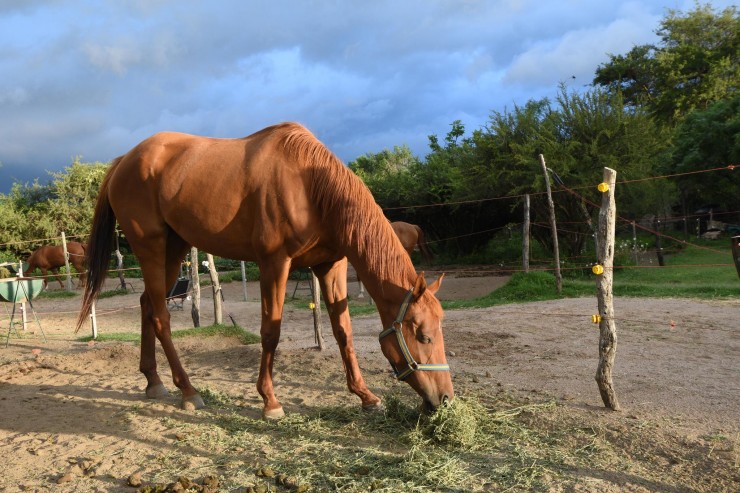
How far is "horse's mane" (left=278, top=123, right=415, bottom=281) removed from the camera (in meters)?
3.75

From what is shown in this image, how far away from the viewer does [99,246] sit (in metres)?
5.18

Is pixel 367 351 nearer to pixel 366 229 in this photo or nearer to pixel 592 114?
pixel 366 229

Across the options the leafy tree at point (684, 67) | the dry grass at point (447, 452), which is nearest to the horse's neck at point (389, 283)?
the dry grass at point (447, 452)

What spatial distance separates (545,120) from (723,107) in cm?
792

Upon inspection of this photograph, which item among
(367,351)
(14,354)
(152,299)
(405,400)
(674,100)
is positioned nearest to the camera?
(405,400)

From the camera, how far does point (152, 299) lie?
4.65 m

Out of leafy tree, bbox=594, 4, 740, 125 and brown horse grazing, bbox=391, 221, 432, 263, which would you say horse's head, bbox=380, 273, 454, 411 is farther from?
leafy tree, bbox=594, 4, 740, 125

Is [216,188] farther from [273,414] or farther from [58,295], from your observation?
[58,295]

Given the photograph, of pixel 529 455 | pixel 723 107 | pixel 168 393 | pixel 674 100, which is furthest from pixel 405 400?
pixel 674 100

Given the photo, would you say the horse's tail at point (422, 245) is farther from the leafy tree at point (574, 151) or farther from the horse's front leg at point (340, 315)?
the horse's front leg at point (340, 315)

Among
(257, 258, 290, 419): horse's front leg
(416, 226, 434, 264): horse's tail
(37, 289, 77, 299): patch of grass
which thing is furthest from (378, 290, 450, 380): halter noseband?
(37, 289, 77, 299): patch of grass

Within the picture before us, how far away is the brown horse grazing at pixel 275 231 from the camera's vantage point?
357 cm

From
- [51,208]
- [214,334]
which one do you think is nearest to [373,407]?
[214,334]

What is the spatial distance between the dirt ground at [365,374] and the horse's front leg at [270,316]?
30cm
